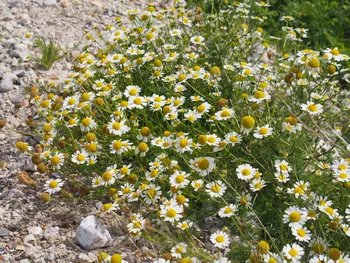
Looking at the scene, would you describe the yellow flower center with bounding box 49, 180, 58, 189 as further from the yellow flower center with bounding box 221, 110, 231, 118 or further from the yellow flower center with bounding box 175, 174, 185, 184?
the yellow flower center with bounding box 221, 110, 231, 118

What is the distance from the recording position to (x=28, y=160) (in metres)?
3.63

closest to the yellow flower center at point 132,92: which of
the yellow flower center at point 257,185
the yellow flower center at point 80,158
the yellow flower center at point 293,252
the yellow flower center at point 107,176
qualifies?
the yellow flower center at point 80,158

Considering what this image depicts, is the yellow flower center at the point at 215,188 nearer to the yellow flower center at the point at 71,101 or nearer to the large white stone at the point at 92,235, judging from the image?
the large white stone at the point at 92,235

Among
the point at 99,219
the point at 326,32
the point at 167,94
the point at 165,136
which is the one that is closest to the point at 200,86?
the point at 167,94

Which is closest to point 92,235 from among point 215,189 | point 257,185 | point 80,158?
point 80,158

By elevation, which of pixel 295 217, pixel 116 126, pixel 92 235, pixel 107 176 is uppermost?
pixel 295 217

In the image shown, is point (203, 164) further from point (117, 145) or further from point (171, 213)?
point (117, 145)

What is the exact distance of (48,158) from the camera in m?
3.33

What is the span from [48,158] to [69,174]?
20cm

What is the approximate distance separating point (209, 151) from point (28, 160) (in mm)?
1453

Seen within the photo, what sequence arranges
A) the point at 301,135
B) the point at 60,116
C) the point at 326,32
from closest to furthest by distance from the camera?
the point at 301,135
the point at 60,116
the point at 326,32

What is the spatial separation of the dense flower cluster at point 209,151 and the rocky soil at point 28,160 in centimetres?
18

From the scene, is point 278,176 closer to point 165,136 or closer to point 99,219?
point 165,136

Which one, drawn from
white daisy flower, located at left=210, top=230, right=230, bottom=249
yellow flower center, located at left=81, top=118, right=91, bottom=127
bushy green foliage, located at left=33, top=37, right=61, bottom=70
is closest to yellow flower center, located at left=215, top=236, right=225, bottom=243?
white daisy flower, located at left=210, top=230, right=230, bottom=249
